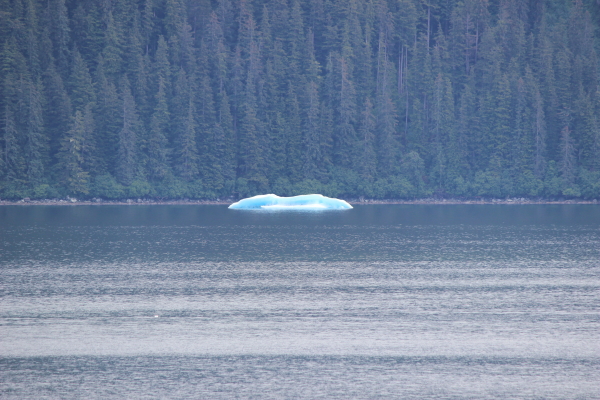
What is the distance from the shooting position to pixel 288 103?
11350 cm

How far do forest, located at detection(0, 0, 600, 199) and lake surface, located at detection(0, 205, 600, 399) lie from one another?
48035mm

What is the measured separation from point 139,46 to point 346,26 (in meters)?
35.5

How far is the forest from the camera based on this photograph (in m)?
107

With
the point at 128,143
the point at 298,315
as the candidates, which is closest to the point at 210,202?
the point at 128,143

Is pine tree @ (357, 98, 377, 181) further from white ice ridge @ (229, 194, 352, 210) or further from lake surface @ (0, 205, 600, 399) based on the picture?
lake surface @ (0, 205, 600, 399)

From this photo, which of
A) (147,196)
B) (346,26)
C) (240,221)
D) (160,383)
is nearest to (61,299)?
(160,383)

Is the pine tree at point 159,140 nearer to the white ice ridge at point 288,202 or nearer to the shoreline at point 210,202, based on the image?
the shoreline at point 210,202

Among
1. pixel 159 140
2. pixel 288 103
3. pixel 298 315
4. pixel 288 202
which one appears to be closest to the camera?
pixel 298 315

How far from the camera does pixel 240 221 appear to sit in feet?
243

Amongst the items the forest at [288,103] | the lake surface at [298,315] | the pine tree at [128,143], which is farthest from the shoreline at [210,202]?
the lake surface at [298,315]

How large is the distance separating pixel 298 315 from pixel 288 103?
8481cm

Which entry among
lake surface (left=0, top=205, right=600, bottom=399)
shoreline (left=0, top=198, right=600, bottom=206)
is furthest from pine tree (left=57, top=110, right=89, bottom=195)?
lake surface (left=0, top=205, right=600, bottom=399)

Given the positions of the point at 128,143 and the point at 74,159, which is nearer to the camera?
the point at 74,159

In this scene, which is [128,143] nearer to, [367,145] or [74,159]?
[74,159]
